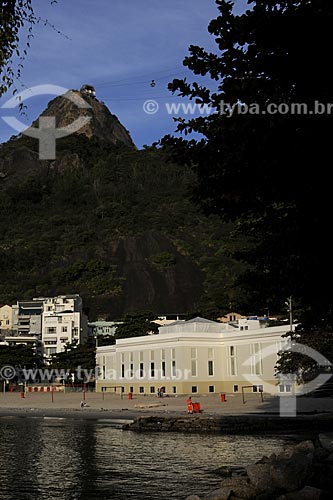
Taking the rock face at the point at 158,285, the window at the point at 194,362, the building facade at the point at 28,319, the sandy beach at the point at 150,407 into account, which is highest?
the rock face at the point at 158,285

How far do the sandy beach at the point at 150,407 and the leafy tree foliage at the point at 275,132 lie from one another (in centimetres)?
3012

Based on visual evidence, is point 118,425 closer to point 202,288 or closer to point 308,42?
point 308,42

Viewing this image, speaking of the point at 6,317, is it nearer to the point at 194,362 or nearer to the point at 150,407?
the point at 194,362

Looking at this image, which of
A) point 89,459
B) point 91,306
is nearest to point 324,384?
point 89,459

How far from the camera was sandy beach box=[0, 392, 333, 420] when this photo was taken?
147 ft

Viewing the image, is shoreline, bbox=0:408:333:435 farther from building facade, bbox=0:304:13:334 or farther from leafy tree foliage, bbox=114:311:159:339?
building facade, bbox=0:304:13:334

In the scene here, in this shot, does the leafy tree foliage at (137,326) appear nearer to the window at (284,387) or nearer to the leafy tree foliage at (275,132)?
the window at (284,387)

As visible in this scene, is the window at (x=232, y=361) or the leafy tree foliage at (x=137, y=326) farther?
the leafy tree foliage at (x=137, y=326)

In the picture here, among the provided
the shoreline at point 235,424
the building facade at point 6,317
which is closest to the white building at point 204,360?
the shoreline at point 235,424

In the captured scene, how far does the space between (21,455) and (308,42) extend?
22.6 meters

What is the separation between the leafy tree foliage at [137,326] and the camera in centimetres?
Answer: 9981

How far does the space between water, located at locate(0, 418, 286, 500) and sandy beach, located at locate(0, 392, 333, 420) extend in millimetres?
10871

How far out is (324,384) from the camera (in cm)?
5350

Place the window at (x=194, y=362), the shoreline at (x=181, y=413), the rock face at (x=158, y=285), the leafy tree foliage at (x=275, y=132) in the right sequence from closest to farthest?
the leafy tree foliage at (x=275, y=132) → the shoreline at (x=181, y=413) → the window at (x=194, y=362) → the rock face at (x=158, y=285)
